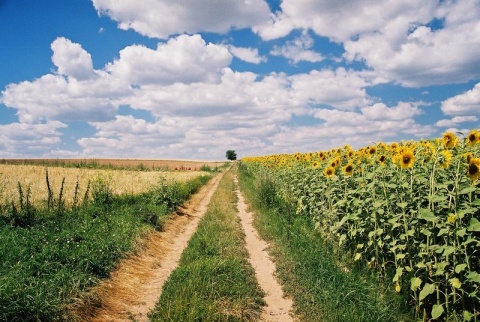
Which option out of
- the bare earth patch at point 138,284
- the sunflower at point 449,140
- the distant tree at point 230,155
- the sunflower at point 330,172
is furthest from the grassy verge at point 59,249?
the distant tree at point 230,155

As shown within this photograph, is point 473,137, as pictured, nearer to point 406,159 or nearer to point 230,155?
point 406,159

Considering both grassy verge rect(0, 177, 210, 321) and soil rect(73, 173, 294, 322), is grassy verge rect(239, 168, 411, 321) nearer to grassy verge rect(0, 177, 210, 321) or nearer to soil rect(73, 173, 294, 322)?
soil rect(73, 173, 294, 322)

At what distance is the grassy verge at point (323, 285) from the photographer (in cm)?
530

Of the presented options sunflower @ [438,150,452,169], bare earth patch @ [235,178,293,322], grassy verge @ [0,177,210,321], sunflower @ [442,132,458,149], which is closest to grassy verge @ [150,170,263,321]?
bare earth patch @ [235,178,293,322]

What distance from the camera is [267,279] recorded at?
730 cm

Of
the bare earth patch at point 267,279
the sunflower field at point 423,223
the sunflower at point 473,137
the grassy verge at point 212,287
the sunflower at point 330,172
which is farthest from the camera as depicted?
the sunflower at point 330,172

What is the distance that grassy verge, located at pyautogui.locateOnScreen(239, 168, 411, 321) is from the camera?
17.4 ft

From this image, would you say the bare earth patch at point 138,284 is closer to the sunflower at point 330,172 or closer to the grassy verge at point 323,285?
the grassy verge at point 323,285

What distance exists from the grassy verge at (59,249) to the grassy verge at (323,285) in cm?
390

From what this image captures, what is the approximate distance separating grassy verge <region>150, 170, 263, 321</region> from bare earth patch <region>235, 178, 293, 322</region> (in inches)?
8.0

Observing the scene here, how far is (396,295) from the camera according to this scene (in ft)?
18.4

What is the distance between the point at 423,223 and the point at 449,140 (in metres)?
1.44

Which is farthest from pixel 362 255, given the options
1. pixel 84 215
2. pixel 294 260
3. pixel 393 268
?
pixel 84 215

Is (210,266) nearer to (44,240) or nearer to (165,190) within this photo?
(44,240)
